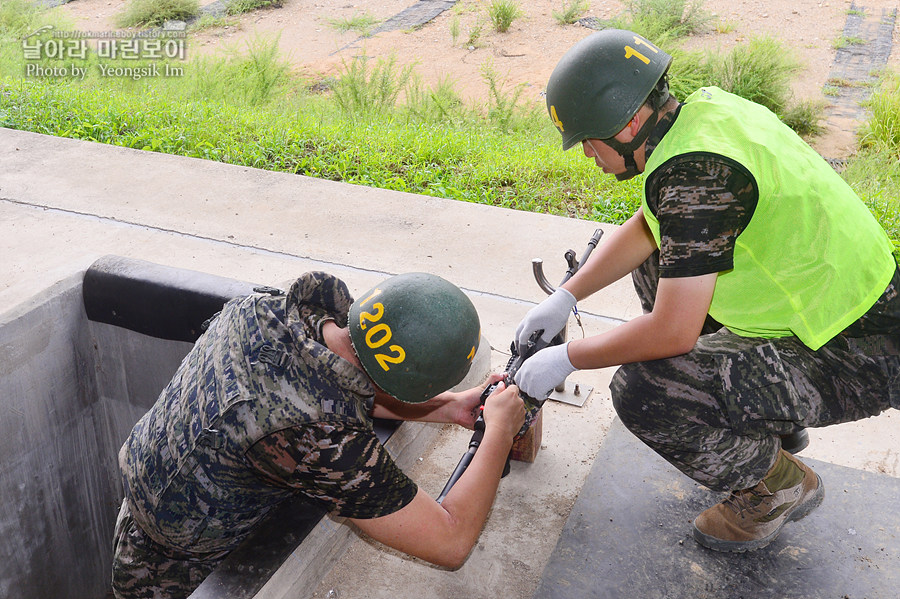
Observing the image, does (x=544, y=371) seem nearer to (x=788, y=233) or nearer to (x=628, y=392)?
(x=628, y=392)

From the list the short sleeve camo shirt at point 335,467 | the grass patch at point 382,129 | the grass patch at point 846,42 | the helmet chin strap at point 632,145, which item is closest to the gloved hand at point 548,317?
the helmet chin strap at point 632,145

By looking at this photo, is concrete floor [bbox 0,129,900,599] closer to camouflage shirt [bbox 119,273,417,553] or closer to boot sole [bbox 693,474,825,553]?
boot sole [bbox 693,474,825,553]

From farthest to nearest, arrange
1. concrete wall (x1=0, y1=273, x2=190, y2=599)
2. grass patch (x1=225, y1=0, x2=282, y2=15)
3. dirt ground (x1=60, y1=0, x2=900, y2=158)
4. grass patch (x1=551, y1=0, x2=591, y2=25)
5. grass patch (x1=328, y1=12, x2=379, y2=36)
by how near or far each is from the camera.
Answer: grass patch (x1=225, y1=0, x2=282, y2=15)
grass patch (x1=328, y1=12, x2=379, y2=36)
grass patch (x1=551, y1=0, x2=591, y2=25)
dirt ground (x1=60, y1=0, x2=900, y2=158)
concrete wall (x1=0, y1=273, x2=190, y2=599)

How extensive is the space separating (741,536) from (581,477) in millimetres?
534

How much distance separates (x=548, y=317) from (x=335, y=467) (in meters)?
1.04

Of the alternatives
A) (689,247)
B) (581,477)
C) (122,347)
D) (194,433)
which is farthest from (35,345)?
(689,247)

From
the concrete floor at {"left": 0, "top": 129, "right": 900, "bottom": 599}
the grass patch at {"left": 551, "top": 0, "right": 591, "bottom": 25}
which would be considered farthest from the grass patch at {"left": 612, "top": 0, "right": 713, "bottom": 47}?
the concrete floor at {"left": 0, "top": 129, "right": 900, "bottom": 599}

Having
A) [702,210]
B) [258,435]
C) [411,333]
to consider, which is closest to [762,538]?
[702,210]

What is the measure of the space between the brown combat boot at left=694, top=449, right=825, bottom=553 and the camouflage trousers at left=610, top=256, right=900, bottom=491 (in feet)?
0.20

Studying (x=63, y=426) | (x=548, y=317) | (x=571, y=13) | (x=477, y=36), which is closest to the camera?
(x=548, y=317)

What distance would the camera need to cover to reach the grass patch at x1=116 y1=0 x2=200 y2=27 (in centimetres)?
1319

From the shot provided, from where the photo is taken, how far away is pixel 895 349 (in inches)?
80.1

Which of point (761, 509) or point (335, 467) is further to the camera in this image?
point (761, 509)

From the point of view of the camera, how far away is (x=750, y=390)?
2.03 m
